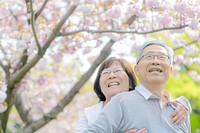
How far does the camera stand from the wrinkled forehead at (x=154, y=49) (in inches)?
99.5

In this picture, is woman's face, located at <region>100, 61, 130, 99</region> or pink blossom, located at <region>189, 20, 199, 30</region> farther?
pink blossom, located at <region>189, 20, 199, 30</region>

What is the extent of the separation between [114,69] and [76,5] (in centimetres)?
158

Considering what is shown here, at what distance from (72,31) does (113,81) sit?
5.27 ft

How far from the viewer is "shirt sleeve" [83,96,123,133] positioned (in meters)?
2.32

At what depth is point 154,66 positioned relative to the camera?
2.49 m

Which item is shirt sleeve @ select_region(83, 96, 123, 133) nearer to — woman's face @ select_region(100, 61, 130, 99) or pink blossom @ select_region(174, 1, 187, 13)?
woman's face @ select_region(100, 61, 130, 99)

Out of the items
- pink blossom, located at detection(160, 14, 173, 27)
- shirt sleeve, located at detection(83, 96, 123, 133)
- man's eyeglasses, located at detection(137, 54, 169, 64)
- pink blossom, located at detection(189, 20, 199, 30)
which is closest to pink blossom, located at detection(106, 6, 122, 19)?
pink blossom, located at detection(160, 14, 173, 27)

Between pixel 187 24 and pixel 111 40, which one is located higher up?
pixel 187 24

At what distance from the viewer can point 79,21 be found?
530 cm

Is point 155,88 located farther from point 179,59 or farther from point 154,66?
point 179,59

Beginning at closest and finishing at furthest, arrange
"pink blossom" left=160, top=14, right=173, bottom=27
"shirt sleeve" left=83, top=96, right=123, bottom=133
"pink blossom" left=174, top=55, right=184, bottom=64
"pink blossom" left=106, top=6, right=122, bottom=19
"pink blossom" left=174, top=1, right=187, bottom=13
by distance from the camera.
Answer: "shirt sleeve" left=83, top=96, right=123, bottom=133
"pink blossom" left=174, top=1, right=187, bottom=13
"pink blossom" left=160, top=14, right=173, bottom=27
"pink blossom" left=106, top=6, right=122, bottom=19
"pink blossom" left=174, top=55, right=184, bottom=64

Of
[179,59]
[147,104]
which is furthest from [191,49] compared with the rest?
[147,104]

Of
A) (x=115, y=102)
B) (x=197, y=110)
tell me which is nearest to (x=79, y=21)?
(x=115, y=102)

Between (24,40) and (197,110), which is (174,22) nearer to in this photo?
(24,40)
